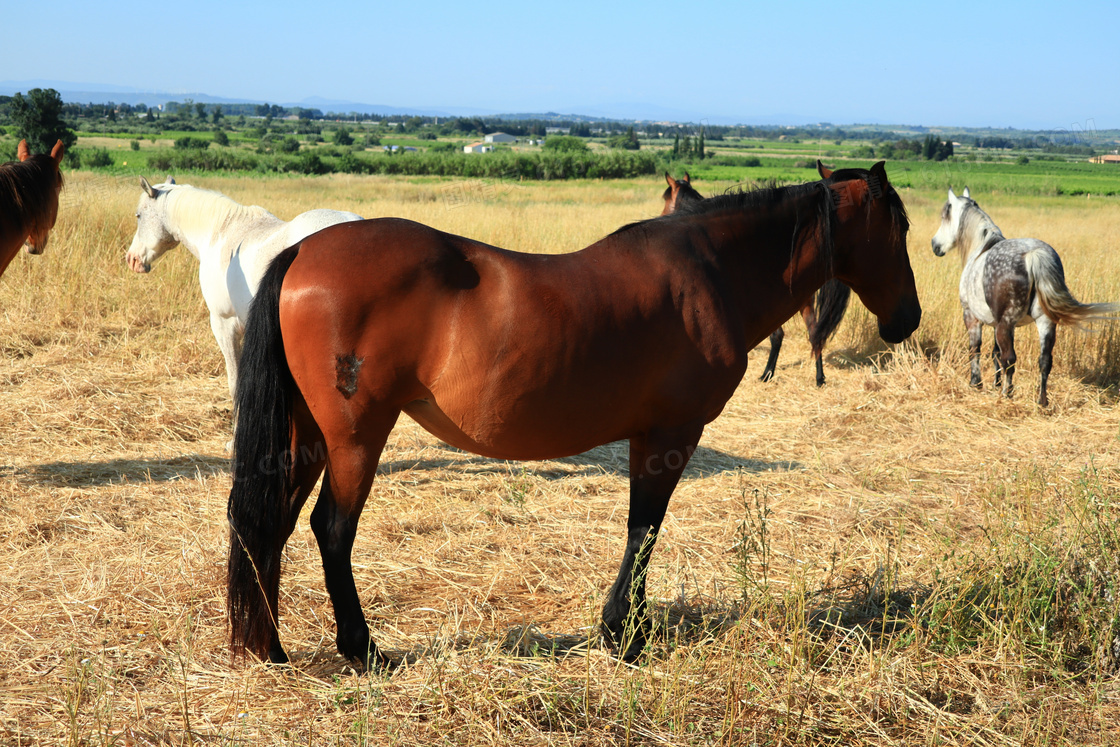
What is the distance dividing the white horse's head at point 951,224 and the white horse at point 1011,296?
145mm

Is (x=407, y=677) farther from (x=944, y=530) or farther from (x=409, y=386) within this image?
(x=944, y=530)

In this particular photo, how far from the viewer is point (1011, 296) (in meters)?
7.04

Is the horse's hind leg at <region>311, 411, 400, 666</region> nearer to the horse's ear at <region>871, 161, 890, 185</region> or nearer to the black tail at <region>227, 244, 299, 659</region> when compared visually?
the black tail at <region>227, 244, 299, 659</region>

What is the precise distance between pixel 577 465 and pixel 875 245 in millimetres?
2977

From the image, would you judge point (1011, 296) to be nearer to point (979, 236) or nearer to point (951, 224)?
point (979, 236)

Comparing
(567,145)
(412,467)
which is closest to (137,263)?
(412,467)

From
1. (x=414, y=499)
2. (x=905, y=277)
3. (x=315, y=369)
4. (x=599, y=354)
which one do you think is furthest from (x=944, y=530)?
(x=315, y=369)

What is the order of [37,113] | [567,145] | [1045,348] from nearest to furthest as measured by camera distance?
[1045,348]
[37,113]
[567,145]

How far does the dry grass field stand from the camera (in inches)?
96.4

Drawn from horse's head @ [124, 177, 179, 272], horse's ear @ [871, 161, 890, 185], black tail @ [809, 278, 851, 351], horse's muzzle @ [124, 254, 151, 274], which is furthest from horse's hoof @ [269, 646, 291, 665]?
horse's muzzle @ [124, 254, 151, 274]

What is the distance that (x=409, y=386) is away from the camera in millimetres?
2529

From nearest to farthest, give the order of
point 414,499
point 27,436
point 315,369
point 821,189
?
point 315,369 → point 821,189 → point 414,499 → point 27,436

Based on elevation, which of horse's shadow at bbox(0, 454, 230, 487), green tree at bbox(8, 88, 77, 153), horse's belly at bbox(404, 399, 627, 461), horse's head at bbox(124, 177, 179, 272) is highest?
green tree at bbox(8, 88, 77, 153)

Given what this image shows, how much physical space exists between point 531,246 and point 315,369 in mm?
10015
